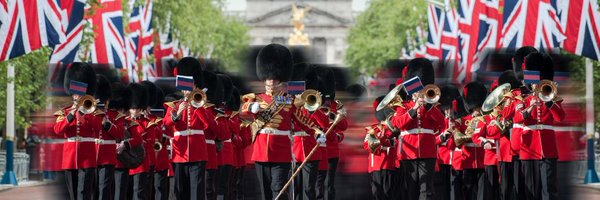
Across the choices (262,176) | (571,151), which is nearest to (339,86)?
(571,151)

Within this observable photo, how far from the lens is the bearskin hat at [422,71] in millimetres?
15727

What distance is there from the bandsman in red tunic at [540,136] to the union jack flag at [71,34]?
34.9 ft

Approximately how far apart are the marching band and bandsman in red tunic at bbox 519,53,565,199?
0.01m

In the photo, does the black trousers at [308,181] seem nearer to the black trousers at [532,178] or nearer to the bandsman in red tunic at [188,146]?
the bandsman in red tunic at [188,146]

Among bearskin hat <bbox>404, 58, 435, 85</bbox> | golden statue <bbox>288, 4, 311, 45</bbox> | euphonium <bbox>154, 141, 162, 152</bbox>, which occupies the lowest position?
A: euphonium <bbox>154, 141, 162, 152</bbox>

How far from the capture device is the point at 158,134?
53.8 ft

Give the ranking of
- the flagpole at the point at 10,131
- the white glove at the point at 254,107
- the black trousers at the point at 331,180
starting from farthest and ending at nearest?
the flagpole at the point at 10,131 < the black trousers at the point at 331,180 < the white glove at the point at 254,107

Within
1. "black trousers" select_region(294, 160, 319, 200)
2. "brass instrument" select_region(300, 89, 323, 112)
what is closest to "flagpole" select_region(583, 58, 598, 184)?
"black trousers" select_region(294, 160, 319, 200)

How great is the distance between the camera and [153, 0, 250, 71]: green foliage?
4631 cm

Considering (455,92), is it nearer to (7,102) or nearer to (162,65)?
(7,102)

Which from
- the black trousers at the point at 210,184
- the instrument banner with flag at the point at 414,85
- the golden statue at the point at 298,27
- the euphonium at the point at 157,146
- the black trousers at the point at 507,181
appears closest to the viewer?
the instrument banner with flag at the point at 414,85

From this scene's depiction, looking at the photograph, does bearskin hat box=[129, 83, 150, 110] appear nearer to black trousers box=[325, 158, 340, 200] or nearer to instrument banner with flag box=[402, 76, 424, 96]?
black trousers box=[325, 158, 340, 200]

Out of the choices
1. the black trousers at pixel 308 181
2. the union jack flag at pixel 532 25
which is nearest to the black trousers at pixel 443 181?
the black trousers at pixel 308 181

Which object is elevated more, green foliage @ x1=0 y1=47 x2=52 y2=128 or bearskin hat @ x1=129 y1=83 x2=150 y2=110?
green foliage @ x1=0 y1=47 x2=52 y2=128
